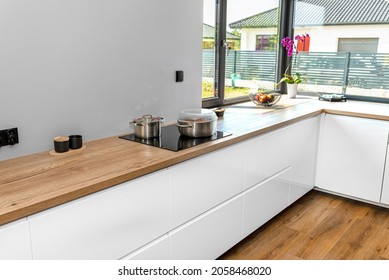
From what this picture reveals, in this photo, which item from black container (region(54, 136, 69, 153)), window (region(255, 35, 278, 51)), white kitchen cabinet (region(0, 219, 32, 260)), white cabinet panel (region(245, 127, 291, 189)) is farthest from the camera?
window (region(255, 35, 278, 51))

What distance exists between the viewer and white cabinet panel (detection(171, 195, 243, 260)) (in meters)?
1.92

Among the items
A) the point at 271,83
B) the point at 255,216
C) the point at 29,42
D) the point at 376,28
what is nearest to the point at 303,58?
the point at 271,83

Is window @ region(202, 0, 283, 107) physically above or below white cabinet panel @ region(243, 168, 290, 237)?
above

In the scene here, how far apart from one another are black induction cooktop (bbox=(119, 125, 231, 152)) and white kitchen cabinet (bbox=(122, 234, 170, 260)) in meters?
0.46

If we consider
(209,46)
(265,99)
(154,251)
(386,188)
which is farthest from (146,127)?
(386,188)

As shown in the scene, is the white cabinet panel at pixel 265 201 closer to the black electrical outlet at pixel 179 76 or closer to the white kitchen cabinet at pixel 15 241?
the black electrical outlet at pixel 179 76

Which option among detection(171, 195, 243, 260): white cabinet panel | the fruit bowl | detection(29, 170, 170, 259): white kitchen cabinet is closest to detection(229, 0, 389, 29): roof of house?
the fruit bowl

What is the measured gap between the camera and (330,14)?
3729 mm

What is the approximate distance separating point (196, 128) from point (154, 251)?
0.71m

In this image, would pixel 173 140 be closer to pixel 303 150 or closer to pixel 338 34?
pixel 303 150

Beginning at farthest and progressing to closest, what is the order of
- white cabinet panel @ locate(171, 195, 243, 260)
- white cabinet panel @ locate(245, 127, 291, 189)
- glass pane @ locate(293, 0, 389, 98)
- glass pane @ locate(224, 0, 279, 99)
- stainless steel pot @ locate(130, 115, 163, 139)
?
glass pane @ locate(293, 0, 389, 98), glass pane @ locate(224, 0, 279, 99), white cabinet panel @ locate(245, 127, 291, 189), stainless steel pot @ locate(130, 115, 163, 139), white cabinet panel @ locate(171, 195, 243, 260)

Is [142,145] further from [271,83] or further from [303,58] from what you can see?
[303,58]

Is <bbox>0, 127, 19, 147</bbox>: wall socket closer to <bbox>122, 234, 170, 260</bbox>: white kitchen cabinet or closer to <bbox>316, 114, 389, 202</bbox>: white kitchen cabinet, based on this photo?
<bbox>122, 234, 170, 260</bbox>: white kitchen cabinet
